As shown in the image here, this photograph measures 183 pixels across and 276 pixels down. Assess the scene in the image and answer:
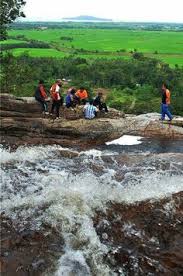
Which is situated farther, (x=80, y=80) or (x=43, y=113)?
(x=80, y=80)

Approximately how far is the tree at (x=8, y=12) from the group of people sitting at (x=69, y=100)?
35.4 feet

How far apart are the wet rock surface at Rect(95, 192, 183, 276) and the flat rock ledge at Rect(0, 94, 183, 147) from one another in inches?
325

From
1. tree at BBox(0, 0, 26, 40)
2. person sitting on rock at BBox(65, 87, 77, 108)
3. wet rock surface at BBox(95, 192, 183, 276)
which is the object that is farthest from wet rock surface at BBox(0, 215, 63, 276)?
tree at BBox(0, 0, 26, 40)

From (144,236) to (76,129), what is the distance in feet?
36.2

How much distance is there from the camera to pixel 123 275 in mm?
9539

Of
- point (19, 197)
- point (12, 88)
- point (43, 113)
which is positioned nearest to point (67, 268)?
point (19, 197)

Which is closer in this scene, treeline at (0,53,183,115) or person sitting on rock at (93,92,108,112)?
person sitting on rock at (93,92,108,112)

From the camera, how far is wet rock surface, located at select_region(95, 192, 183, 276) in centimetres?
983

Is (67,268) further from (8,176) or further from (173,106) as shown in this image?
(173,106)

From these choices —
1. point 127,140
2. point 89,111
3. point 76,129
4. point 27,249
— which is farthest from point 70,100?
point 27,249

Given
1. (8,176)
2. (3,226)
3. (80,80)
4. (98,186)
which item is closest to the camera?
(3,226)

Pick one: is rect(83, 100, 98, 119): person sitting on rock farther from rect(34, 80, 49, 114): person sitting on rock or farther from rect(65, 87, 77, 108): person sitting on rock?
rect(34, 80, 49, 114): person sitting on rock

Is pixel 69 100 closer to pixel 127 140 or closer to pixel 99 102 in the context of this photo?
pixel 99 102

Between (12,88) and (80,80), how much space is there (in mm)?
41096
